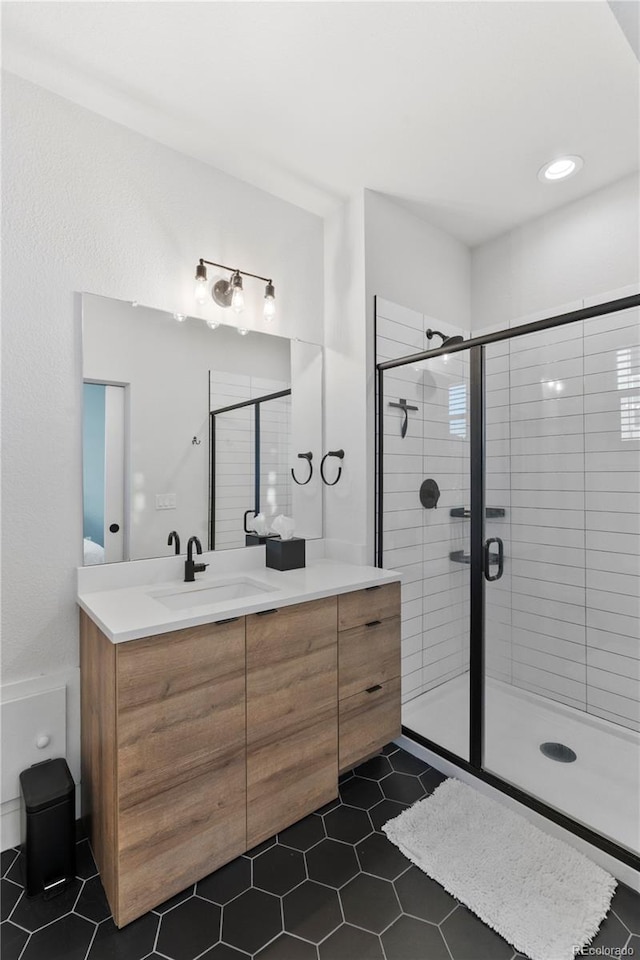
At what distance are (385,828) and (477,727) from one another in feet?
1.82

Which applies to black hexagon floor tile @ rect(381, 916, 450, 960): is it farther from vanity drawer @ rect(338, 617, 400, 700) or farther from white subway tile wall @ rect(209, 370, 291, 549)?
white subway tile wall @ rect(209, 370, 291, 549)

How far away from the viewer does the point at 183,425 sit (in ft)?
6.74

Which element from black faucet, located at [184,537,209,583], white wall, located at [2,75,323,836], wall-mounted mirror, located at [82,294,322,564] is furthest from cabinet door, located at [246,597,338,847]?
white wall, located at [2,75,323,836]

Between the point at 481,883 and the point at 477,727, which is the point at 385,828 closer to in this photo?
the point at 481,883

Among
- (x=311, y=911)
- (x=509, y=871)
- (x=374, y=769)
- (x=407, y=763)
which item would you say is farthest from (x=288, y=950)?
(x=407, y=763)

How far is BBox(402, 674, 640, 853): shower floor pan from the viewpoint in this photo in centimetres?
183

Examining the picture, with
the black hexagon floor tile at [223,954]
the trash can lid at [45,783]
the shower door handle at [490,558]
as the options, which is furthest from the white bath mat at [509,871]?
the trash can lid at [45,783]

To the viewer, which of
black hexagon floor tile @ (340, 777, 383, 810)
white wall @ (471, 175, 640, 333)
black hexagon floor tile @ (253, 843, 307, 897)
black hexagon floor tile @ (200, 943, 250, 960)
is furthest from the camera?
white wall @ (471, 175, 640, 333)

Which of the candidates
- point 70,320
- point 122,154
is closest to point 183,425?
point 70,320

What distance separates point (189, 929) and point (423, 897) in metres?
0.70

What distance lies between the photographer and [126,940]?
4.32 ft

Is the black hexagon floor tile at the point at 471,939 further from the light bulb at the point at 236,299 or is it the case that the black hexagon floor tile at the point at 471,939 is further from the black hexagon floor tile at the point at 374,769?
the light bulb at the point at 236,299

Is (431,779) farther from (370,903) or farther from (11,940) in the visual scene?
(11,940)

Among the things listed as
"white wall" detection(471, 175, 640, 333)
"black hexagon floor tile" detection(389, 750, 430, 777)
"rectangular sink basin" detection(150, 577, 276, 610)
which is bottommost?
"black hexagon floor tile" detection(389, 750, 430, 777)
